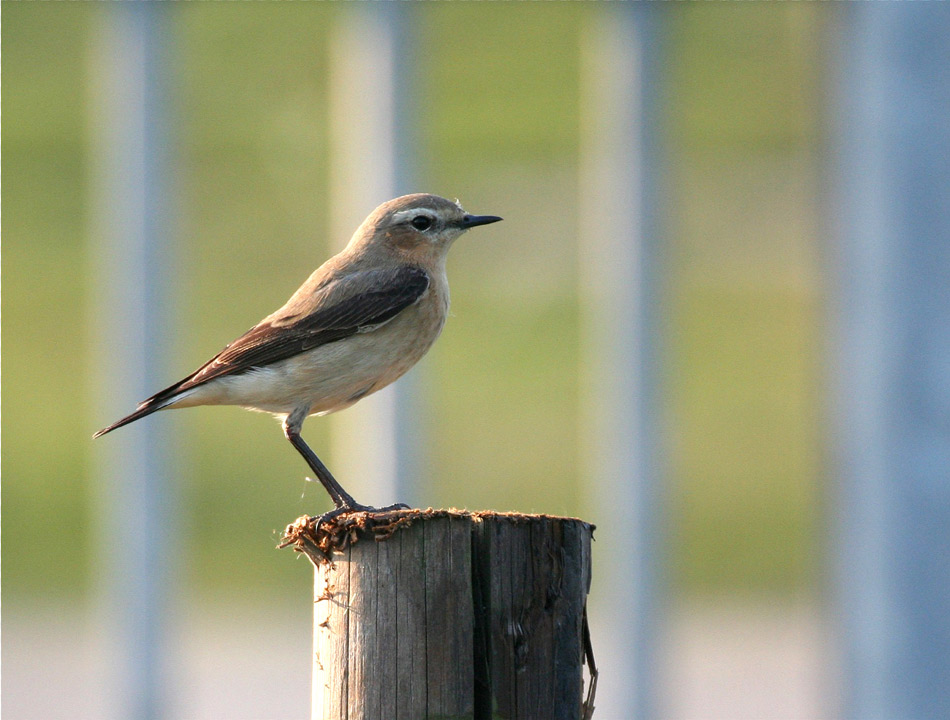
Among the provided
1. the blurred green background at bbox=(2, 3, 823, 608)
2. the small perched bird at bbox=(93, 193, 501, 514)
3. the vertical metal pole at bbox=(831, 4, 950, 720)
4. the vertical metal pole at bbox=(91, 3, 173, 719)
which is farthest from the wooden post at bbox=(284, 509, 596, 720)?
the blurred green background at bbox=(2, 3, 823, 608)

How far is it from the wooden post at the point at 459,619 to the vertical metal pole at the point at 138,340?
7.41m

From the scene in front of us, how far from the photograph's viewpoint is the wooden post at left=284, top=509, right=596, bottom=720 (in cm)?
448

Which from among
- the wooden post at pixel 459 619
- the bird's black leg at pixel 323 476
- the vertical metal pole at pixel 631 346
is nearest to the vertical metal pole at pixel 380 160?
→ the vertical metal pole at pixel 631 346

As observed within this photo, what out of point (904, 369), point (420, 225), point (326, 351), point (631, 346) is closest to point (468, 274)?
point (631, 346)

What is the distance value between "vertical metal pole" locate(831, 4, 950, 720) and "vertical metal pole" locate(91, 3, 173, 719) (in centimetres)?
603

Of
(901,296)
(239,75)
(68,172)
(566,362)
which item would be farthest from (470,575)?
(68,172)

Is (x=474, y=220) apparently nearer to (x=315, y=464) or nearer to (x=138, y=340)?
(x=315, y=464)

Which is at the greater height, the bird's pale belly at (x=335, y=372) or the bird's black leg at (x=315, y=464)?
the bird's pale belly at (x=335, y=372)

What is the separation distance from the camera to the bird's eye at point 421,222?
23.4ft

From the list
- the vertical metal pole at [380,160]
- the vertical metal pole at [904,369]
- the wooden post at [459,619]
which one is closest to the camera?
the wooden post at [459,619]

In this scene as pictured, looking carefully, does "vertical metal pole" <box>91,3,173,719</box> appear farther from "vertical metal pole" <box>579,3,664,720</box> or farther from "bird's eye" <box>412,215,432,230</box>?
"bird's eye" <box>412,215,432,230</box>

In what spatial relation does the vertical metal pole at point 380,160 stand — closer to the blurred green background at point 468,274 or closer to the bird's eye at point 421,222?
the bird's eye at point 421,222

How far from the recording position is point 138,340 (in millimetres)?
11805

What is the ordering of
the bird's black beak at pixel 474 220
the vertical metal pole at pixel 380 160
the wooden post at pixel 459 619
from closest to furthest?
the wooden post at pixel 459 619 < the bird's black beak at pixel 474 220 < the vertical metal pole at pixel 380 160
